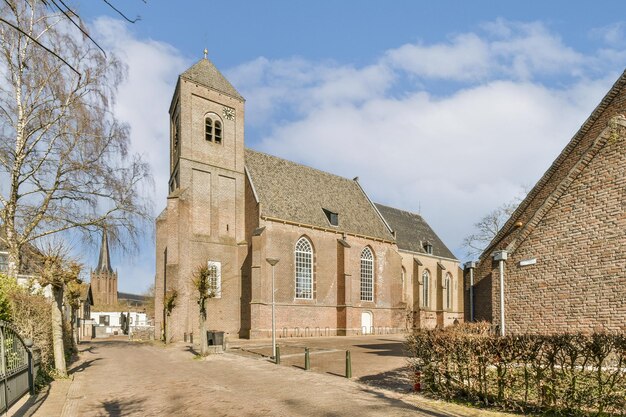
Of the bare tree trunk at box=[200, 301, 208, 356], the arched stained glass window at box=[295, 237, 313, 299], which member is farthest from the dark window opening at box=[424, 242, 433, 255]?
the bare tree trunk at box=[200, 301, 208, 356]

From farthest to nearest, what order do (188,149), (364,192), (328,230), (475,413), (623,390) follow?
(364,192) < (328,230) < (188,149) < (475,413) < (623,390)

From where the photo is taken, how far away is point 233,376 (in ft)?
46.9

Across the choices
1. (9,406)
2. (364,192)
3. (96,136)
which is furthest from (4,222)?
(364,192)

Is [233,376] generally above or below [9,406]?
below

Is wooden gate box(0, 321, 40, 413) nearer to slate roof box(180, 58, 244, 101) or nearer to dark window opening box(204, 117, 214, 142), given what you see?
dark window opening box(204, 117, 214, 142)

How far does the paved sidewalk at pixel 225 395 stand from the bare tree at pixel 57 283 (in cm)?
91

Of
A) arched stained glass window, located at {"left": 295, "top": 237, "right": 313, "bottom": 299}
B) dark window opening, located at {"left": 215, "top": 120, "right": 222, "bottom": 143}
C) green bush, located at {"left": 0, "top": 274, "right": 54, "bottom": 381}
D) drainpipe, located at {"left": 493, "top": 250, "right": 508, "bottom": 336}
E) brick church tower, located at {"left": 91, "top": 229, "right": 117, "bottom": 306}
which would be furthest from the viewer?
brick church tower, located at {"left": 91, "top": 229, "right": 117, "bottom": 306}

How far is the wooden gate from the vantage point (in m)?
8.84

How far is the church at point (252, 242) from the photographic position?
3055 cm

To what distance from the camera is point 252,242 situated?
31.7 m

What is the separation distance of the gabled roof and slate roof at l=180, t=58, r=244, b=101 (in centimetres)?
2483

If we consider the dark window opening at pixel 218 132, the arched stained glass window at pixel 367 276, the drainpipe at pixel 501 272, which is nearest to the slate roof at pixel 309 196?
the arched stained glass window at pixel 367 276

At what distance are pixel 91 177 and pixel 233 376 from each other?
11.1 metres

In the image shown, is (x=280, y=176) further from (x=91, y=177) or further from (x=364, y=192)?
(x=91, y=177)
